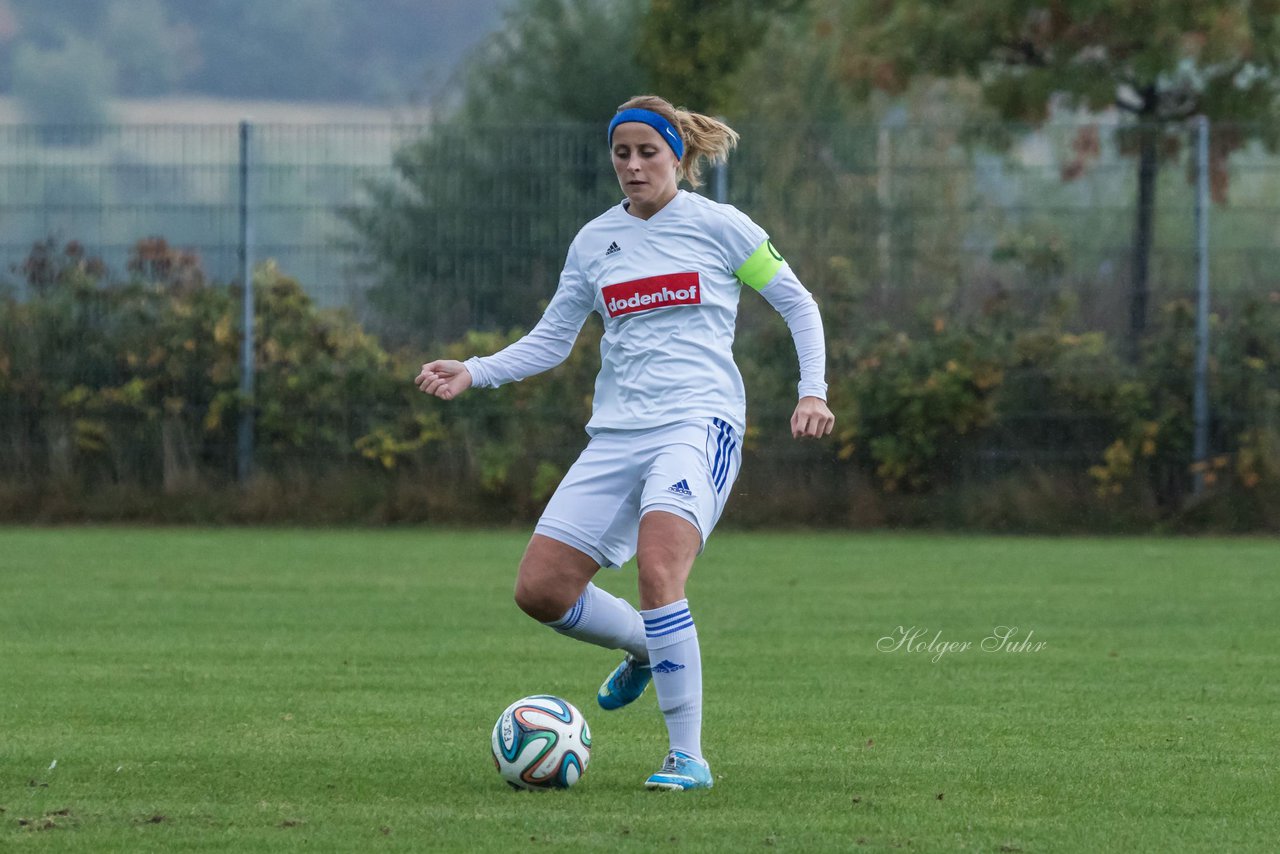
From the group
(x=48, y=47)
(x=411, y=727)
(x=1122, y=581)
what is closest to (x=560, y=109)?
(x=1122, y=581)

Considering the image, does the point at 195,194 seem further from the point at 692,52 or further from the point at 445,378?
the point at 445,378

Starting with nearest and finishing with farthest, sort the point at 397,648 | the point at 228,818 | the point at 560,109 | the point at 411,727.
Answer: the point at 228,818, the point at 411,727, the point at 397,648, the point at 560,109

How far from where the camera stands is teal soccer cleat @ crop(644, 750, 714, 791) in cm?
600

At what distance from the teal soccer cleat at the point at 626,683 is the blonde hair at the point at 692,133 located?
5.07 ft

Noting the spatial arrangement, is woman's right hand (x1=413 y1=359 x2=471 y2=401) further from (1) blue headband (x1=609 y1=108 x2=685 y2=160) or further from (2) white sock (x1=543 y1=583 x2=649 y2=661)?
(1) blue headband (x1=609 y1=108 x2=685 y2=160)

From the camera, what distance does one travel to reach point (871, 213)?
16922 millimetres

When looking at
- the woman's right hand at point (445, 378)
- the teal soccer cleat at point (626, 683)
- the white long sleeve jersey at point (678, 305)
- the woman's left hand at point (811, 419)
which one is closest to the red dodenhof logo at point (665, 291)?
the white long sleeve jersey at point (678, 305)

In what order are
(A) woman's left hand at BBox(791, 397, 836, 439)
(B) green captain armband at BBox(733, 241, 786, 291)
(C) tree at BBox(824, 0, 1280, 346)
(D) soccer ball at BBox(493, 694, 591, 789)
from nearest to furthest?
(D) soccer ball at BBox(493, 694, 591, 789) < (A) woman's left hand at BBox(791, 397, 836, 439) < (B) green captain armband at BBox(733, 241, 786, 291) < (C) tree at BBox(824, 0, 1280, 346)

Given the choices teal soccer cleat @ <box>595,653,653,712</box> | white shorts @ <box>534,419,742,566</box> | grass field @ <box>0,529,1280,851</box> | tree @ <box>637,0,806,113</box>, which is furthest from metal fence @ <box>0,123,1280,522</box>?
white shorts @ <box>534,419,742,566</box>

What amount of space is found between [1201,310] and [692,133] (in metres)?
10.9

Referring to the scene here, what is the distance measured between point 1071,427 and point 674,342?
10.7m

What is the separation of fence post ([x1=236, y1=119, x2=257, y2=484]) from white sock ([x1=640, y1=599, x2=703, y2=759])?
37.5ft

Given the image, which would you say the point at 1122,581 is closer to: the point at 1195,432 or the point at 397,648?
the point at 1195,432

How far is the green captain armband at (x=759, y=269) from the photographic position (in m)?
6.62
